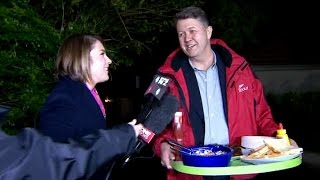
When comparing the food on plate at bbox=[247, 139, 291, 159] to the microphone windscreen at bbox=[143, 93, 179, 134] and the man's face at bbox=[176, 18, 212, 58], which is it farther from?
the man's face at bbox=[176, 18, 212, 58]

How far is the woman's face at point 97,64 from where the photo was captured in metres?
2.82

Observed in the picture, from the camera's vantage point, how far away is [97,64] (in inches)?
112

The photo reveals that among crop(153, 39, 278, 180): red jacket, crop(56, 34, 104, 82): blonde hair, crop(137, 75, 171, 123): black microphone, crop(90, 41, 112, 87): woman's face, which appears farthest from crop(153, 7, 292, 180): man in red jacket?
crop(56, 34, 104, 82): blonde hair

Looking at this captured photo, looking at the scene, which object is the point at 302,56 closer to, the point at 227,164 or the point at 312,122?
the point at 312,122

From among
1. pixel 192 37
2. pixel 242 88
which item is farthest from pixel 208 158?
pixel 192 37

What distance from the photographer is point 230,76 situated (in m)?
3.33

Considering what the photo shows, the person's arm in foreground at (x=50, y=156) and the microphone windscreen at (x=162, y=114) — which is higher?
the person's arm in foreground at (x=50, y=156)

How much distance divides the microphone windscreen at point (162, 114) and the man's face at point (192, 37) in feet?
1.49

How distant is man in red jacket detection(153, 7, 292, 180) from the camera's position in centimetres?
324

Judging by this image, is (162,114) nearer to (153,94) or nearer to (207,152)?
(153,94)

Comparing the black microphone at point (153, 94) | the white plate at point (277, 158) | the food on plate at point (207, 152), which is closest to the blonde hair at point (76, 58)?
the black microphone at point (153, 94)

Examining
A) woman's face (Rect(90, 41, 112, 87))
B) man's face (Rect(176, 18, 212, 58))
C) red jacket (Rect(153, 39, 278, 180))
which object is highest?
man's face (Rect(176, 18, 212, 58))

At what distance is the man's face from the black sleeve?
6.35 feet

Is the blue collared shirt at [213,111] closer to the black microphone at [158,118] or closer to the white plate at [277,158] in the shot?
the black microphone at [158,118]
